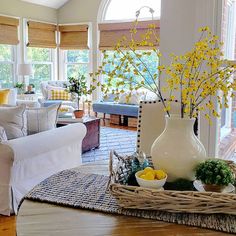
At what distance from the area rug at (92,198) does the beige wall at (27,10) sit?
6681mm

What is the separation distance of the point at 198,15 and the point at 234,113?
2.67 feet

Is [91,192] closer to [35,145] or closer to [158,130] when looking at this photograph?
[158,130]

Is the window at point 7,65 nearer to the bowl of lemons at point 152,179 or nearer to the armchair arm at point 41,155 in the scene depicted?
the armchair arm at point 41,155

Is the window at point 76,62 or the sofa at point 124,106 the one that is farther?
the window at point 76,62

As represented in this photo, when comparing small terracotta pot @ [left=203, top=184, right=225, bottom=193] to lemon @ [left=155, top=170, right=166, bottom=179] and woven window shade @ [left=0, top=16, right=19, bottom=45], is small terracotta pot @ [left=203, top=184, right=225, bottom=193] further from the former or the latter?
woven window shade @ [left=0, top=16, right=19, bottom=45]

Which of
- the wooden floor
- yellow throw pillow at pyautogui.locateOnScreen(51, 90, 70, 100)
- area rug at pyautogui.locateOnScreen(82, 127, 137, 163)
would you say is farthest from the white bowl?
yellow throw pillow at pyautogui.locateOnScreen(51, 90, 70, 100)

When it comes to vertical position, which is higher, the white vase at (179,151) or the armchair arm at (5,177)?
the white vase at (179,151)

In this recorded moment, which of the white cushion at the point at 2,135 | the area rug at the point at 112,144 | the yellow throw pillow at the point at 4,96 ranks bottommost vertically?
the area rug at the point at 112,144

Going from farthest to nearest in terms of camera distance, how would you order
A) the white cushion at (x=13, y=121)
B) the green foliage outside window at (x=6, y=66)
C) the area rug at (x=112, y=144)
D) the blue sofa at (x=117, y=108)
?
1. the green foliage outside window at (x=6, y=66)
2. the blue sofa at (x=117, y=108)
3. the area rug at (x=112, y=144)
4. the white cushion at (x=13, y=121)

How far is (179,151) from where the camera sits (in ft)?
4.23

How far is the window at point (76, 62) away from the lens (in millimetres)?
8555

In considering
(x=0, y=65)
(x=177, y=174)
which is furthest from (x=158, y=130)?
(x=0, y=65)

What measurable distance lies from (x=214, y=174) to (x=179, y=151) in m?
0.15

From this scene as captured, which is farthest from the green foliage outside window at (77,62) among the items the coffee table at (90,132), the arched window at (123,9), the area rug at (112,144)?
the coffee table at (90,132)
